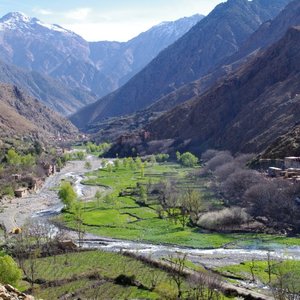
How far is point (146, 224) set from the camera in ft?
281

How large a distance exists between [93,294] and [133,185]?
263ft

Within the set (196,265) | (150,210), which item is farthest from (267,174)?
(196,265)

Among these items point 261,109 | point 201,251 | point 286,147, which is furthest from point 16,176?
point 201,251

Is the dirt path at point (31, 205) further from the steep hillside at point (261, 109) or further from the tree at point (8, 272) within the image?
the steep hillside at point (261, 109)

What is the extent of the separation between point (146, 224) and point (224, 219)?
12.4 m

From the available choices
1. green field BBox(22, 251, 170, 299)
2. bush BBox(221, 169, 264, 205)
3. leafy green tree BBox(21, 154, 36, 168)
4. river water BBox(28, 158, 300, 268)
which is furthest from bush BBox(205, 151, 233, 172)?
green field BBox(22, 251, 170, 299)

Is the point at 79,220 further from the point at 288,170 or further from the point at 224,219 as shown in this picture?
the point at 288,170

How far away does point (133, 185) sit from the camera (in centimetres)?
13000

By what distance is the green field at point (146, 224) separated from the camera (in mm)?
72625

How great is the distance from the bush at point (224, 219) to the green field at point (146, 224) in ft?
7.91

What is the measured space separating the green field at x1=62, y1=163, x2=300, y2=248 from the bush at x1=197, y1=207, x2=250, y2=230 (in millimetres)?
2411

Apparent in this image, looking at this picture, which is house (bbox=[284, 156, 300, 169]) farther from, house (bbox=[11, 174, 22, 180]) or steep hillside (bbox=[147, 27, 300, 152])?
house (bbox=[11, 174, 22, 180])

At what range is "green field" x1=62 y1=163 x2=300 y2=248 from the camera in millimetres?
72625

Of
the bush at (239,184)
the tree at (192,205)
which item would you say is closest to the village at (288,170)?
the bush at (239,184)
